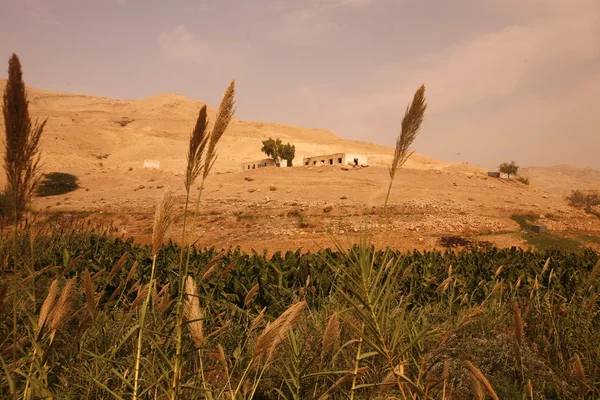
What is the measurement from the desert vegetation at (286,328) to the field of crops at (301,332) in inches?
0.5

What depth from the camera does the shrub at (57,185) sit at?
974 inches

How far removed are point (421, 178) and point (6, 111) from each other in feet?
85.7

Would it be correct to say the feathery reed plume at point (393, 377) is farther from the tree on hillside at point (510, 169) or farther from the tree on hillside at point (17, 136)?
the tree on hillside at point (510, 169)

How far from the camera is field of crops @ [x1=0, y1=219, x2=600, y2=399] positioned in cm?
109

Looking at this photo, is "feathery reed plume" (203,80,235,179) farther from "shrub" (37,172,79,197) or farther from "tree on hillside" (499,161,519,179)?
"tree on hillside" (499,161,519,179)

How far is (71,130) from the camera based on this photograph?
179 ft

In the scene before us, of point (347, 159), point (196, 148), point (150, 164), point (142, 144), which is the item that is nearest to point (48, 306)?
point (196, 148)

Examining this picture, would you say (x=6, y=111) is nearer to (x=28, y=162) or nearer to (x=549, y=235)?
(x=28, y=162)

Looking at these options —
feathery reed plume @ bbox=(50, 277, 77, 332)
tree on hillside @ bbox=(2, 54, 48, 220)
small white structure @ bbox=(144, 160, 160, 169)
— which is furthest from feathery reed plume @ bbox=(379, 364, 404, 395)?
small white structure @ bbox=(144, 160, 160, 169)

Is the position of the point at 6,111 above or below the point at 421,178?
above

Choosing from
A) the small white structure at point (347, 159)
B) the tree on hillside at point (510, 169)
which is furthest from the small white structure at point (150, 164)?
the tree on hillside at point (510, 169)

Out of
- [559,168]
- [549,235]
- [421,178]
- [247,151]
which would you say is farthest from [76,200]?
[559,168]

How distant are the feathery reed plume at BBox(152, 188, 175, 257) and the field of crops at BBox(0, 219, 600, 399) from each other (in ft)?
0.56

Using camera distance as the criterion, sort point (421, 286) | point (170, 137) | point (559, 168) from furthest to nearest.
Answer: point (559, 168)
point (170, 137)
point (421, 286)
